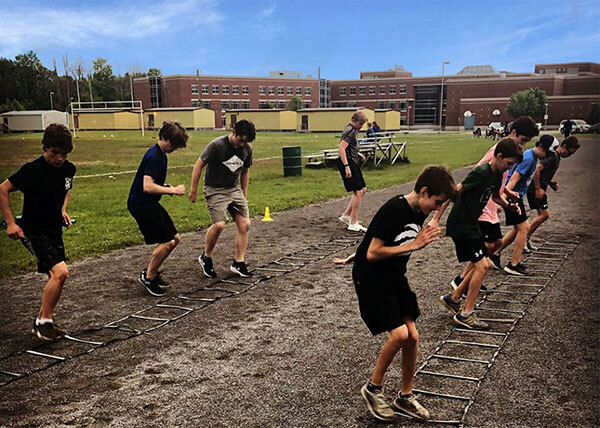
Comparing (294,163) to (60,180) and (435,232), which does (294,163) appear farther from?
(435,232)

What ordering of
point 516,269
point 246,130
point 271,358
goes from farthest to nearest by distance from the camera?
point 516,269, point 246,130, point 271,358

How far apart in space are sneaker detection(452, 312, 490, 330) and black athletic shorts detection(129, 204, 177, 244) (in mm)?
3323

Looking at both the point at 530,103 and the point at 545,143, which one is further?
the point at 530,103

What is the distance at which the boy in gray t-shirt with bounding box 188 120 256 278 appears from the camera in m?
6.71

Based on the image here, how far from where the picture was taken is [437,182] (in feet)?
10.9

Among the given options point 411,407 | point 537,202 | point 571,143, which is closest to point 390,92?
point 537,202

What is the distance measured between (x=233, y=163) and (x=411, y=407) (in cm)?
417

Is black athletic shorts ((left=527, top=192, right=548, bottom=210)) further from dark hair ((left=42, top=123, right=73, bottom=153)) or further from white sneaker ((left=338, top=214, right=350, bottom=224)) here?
dark hair ((left=42, top=123, right=73, bottom=153))

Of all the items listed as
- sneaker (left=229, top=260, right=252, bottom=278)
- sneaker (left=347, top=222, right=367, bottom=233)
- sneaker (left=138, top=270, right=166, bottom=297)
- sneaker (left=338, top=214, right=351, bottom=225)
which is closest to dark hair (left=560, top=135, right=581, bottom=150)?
sneaker (left=347, top=222, right=367, bottom=233)

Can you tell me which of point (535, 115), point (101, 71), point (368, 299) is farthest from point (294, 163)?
point (535, 115)

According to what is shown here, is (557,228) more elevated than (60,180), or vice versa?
(60,180)

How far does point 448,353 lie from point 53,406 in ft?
10.2

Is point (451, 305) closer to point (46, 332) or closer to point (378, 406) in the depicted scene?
point (378, 406)

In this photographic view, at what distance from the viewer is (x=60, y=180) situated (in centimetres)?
481
